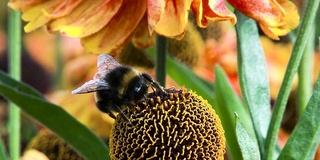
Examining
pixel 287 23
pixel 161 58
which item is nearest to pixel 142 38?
pixel 161 58

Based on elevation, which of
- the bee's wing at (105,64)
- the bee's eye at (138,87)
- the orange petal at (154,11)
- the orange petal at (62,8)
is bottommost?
the bee's eye at (138,87)

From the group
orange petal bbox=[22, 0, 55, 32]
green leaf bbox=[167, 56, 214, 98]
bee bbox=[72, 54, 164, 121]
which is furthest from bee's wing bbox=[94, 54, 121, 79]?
green leaf bbox=[167, 56, 214, 98]

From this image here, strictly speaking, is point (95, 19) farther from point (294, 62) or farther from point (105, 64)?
point (294, 62)

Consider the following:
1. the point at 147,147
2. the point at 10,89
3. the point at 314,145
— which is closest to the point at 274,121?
the point at 314,145

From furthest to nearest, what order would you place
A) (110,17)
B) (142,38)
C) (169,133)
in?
(142,38)
(110,17)
(169,133)

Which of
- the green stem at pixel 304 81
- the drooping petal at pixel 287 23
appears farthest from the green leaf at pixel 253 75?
the green stem at pixel 304 81

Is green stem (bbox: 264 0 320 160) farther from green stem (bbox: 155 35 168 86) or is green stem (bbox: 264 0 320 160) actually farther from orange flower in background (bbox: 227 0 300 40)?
green stem (bbox: 155 35 168 86)

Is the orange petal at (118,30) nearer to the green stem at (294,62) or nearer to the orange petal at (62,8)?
the orange petal at (62,8)
